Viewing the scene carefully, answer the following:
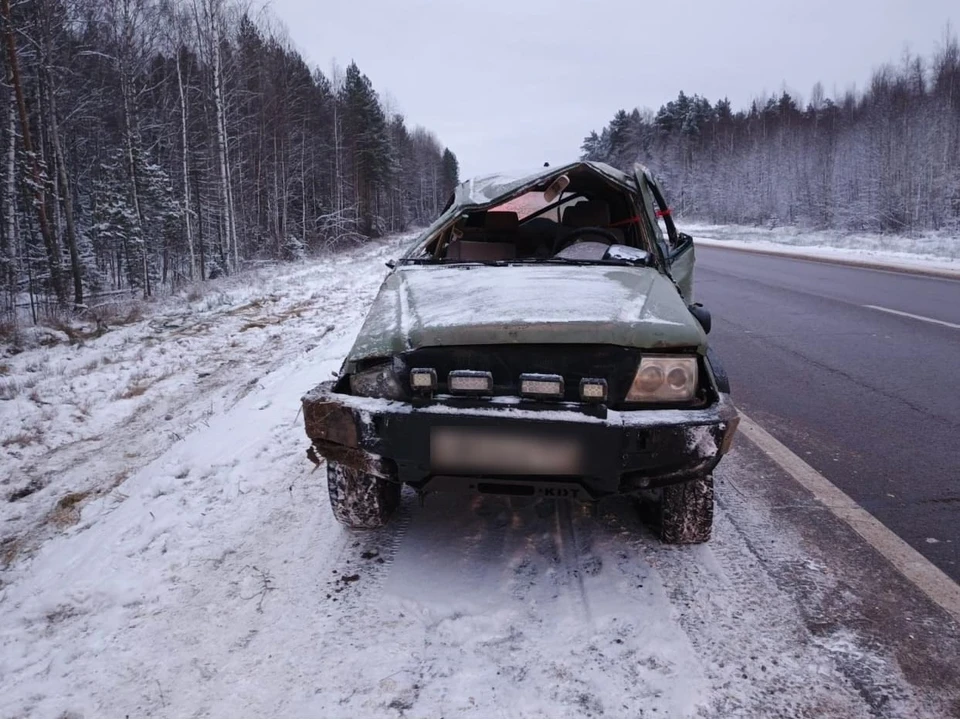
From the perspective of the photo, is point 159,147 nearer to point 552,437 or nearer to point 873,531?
point 552,437

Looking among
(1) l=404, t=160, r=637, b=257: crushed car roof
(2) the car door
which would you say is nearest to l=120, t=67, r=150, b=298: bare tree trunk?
(1) l=404, t=160, r=637, b=257: crushed car roof

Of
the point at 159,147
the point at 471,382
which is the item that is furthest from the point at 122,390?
the point at 159,147

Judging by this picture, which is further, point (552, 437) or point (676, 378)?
point (676, 378)

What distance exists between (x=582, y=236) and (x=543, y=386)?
2.03m

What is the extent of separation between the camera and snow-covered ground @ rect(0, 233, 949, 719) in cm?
173

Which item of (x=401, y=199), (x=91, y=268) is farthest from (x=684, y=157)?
(x=91, y=268)

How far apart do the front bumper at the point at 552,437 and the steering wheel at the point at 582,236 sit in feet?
6.13

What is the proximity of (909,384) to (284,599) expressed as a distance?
16.9ft

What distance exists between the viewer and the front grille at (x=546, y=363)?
7.10ft

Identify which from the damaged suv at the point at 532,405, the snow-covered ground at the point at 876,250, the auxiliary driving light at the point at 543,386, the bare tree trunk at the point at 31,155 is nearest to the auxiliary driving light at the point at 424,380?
the damaged suv at the point at 532,405

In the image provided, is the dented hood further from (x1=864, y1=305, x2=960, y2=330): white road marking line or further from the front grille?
(x1=864, y1=305, x2=960, y2=330): white road marking line

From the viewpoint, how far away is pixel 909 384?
15.8ft

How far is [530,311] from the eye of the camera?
7.61 ft

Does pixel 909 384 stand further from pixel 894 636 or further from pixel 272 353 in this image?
pixel 272 353
